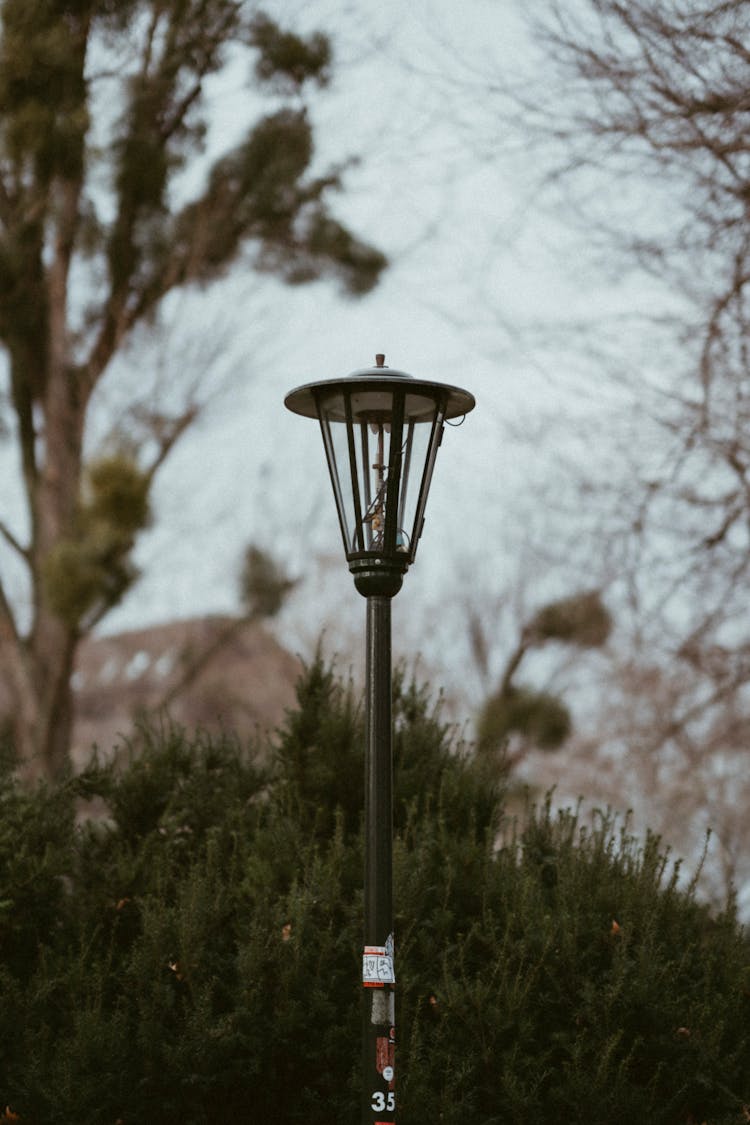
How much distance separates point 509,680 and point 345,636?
514 centimetres

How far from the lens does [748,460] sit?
1033 centimetres

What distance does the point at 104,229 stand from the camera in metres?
14.9

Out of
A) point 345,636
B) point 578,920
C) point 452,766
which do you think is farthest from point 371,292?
point 345,636

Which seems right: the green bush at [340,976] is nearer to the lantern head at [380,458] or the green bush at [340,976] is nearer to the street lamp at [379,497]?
the street lamp at [379,497]

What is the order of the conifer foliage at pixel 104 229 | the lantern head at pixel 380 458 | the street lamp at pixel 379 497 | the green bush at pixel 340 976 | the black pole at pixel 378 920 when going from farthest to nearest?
1. the conifer foliage at pixel 104 229
2. the green bush at pixel 340 976
3. the lantern head at pixel 380 458
4. the street lamp at pixel 379 497
5. the black pole at pixel 378 920

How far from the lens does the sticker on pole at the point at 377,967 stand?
5.07m

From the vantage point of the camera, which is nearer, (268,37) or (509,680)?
(268,37)

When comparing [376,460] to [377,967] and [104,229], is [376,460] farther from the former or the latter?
[104,229]

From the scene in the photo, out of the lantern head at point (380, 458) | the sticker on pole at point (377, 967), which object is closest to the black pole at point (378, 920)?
the sticker on pole at point (377, 967)

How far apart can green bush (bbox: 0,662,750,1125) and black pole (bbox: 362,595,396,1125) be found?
1.07 m

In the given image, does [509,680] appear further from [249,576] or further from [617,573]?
[617,573]

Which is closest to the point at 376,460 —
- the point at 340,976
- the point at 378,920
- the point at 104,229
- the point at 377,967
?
the point at 378,920

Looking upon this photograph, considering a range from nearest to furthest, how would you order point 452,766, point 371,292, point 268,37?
point 452,766
point 268,37
point 371,292

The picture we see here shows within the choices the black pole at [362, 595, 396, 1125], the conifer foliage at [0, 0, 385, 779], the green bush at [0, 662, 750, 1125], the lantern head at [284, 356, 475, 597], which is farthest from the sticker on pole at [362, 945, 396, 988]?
the conifer foliage at [0, 0, 385, 779]
